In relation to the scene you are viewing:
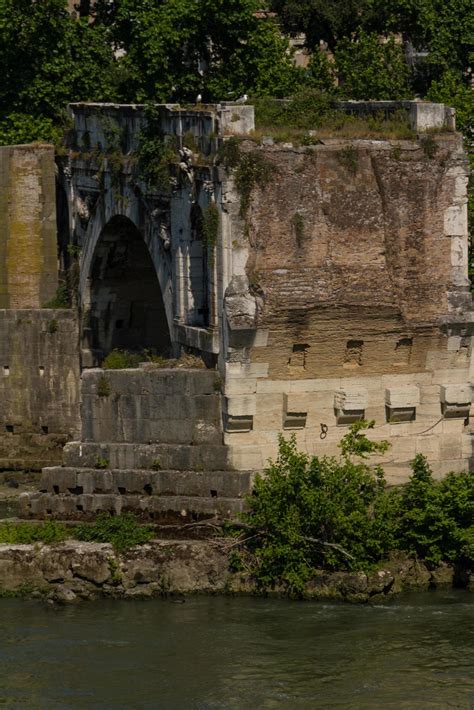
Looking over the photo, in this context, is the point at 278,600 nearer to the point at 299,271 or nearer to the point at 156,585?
the point at 156,585

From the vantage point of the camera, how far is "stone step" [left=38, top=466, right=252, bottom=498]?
37344 mm

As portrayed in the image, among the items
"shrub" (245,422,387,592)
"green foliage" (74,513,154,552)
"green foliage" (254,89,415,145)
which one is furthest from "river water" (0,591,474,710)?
"green foliage" (254,89,415,145)

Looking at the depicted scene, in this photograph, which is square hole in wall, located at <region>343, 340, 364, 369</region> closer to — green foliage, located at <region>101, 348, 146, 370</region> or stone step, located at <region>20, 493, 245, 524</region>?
stone step, located at <region>20, 493, 245, 524</region>

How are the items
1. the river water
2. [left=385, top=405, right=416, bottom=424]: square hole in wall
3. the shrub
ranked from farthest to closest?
[left=385, top=405, right=416, bottom=424]: square hole in wall, the shrub, the river water

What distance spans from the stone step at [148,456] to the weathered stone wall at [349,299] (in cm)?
37

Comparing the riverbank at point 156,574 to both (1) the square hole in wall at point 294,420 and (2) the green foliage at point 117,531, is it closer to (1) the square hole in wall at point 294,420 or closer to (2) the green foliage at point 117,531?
(2) the green foliage at point 117,531

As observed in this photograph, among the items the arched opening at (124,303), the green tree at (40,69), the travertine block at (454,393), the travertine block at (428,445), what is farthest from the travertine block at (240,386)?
the green tree at (40,69)

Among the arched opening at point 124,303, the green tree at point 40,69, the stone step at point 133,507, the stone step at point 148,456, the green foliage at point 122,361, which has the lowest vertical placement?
the stone step at point 133,507

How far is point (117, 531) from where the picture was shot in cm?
3728

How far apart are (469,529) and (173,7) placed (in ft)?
58.9

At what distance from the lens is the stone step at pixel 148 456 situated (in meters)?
37.5

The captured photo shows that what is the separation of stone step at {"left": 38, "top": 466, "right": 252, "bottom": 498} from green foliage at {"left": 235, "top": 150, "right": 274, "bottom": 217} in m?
→ 3.89

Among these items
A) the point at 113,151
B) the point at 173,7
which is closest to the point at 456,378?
the point at 113,151

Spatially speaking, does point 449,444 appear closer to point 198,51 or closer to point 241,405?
point 241,405
